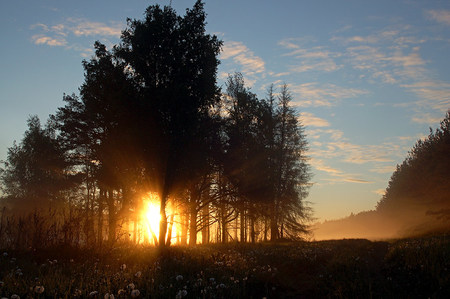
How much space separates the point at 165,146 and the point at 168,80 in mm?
3434

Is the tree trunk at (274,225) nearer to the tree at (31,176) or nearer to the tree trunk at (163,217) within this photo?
the tree trunk at (163,217)

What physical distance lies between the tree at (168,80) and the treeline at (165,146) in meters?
0.05

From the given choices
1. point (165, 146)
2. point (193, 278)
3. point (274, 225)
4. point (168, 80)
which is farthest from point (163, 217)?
point (274, 225)

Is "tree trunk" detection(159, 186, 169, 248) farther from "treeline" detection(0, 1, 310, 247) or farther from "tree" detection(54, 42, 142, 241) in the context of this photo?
"tree" detection(54, 42, 142, 241)

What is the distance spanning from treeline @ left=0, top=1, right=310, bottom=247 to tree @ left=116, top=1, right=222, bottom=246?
53mm

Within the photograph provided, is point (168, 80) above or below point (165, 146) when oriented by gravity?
above

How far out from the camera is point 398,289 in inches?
317

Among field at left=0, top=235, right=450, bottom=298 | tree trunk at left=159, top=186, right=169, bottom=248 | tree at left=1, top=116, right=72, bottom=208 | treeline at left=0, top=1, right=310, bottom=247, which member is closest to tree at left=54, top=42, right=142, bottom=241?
treeline at left=0, top=1, right=310, bottom=247

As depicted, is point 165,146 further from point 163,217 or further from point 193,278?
point 193,278

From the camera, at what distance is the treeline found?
15945 mm

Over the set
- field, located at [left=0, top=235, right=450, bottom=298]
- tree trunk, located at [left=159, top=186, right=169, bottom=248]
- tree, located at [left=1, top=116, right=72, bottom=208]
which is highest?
tree, located at [left=1, top=116, right=72, bottom=208]

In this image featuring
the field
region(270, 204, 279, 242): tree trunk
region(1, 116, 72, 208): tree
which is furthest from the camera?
region(1, 116, 72, 208): tree

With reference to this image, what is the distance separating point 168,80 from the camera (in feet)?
53.4

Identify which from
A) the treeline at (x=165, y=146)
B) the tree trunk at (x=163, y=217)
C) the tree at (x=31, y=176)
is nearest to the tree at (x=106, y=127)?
the treeline at (x=165, y=146)
